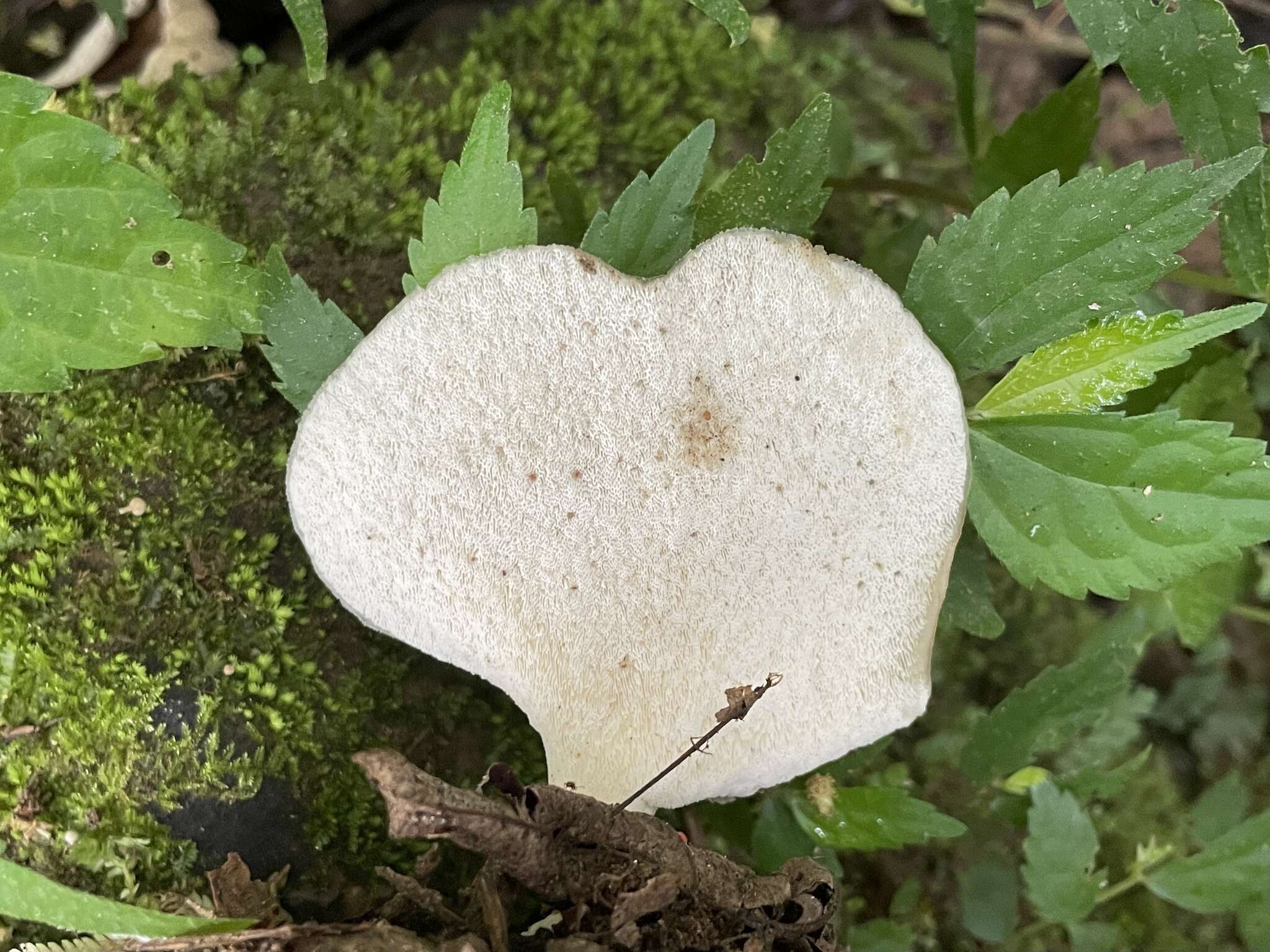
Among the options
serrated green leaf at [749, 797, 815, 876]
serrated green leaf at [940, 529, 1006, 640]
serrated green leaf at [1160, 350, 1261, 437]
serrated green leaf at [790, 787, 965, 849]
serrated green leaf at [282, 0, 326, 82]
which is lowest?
serrated green leaf at [749, 797, 815, 876]

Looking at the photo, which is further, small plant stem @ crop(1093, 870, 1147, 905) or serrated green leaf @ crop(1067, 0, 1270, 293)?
small plant stem @ crop(1093, 870, 1147, 905)

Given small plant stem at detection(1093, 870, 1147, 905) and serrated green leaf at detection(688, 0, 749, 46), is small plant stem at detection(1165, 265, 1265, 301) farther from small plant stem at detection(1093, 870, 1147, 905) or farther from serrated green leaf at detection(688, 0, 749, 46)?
small plant stem at detection(1093, 870, 1147, 905)

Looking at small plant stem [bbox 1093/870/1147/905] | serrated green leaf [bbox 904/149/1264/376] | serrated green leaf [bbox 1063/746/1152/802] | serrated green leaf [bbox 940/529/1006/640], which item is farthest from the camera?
small plant stem [bbox 1093/870/1147/905]

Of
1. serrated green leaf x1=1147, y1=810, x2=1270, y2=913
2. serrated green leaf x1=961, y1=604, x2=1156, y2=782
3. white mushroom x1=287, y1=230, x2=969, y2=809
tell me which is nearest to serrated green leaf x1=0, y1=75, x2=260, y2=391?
white mushroom x1=287, y1=230, x2=969, y2=809

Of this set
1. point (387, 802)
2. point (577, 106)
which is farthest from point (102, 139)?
point (387, 802)

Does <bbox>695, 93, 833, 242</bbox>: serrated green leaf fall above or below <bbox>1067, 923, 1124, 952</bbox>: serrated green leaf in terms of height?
above

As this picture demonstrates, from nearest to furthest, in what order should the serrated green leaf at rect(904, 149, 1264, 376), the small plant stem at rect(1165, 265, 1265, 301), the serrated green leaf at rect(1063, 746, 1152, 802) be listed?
the serrated green leaf at rect(904, 149, 1264, 376) < the small plant stem at rect(1165, 265, 1265, 301) < the serrated green leaf at rect(1063, 746, 1152, 802)
